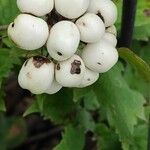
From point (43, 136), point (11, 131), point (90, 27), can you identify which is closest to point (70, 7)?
point (90, 27)

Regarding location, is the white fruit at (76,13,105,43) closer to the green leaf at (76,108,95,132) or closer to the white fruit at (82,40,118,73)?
the white fruit at (82,40,118,73)

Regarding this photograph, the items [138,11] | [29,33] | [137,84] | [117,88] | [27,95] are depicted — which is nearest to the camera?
[29,33]

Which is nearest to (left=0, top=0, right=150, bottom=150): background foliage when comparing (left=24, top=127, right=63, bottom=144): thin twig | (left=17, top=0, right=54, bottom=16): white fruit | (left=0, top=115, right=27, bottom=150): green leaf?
(left=17, top=0, right=54, bottom=16): white fruit

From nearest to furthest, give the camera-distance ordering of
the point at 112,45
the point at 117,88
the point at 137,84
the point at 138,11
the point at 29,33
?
the point at 29,33, the point at 112,45, the point at 117,88, the point at 138,11, the point at 137,84

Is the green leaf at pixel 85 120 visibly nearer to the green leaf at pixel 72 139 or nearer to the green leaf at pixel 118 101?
the green leaf at pixel 72 139

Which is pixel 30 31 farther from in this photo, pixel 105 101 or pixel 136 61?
pixel 105 101

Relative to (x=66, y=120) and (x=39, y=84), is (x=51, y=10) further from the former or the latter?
(x=66, y=120)

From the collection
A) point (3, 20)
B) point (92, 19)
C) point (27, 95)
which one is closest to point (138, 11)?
point (3, 20)
